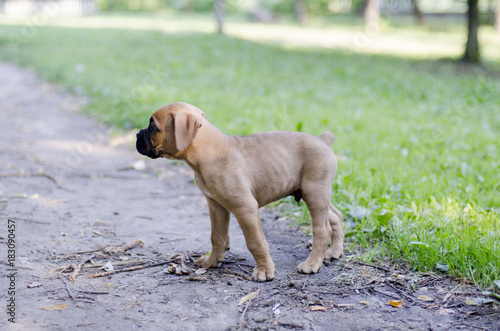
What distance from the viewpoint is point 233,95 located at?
10562 millimetres

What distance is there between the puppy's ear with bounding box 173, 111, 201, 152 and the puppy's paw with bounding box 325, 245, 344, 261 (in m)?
1.46

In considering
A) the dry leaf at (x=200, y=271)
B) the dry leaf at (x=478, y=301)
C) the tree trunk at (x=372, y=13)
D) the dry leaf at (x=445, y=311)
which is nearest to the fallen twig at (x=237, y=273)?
the dry leaf at (x=200, y=271)

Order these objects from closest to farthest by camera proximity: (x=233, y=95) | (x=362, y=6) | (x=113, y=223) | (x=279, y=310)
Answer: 1. (x=279, y=310)
2. (x=113, y=223)
3. (x=233, y=95)
4. (x=362, y=6)

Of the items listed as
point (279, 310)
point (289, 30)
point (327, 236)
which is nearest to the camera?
point (279, 310)

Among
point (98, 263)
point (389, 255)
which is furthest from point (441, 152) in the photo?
point (98, 263)

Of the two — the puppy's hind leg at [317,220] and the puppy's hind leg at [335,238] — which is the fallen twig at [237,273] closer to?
the puppy's hind leg at [317,220]

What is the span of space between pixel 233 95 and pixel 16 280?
296 inches

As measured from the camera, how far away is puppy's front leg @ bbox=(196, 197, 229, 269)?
12.4ft

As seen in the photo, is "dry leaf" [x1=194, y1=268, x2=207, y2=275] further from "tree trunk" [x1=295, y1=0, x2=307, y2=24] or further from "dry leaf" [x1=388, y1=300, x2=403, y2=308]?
"tree trunk" [x1=295, y1=0, x2=307, y2=24]

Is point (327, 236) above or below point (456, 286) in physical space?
above

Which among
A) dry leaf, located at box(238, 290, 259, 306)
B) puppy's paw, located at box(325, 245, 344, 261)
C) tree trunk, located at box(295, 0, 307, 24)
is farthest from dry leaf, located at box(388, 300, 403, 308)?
tree trunk, located at box(295, 0, 307, 24)

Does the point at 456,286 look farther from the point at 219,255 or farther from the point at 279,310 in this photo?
the point at 219,255

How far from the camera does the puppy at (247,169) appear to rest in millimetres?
3467

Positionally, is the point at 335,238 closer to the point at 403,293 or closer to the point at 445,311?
the point at 403,293
